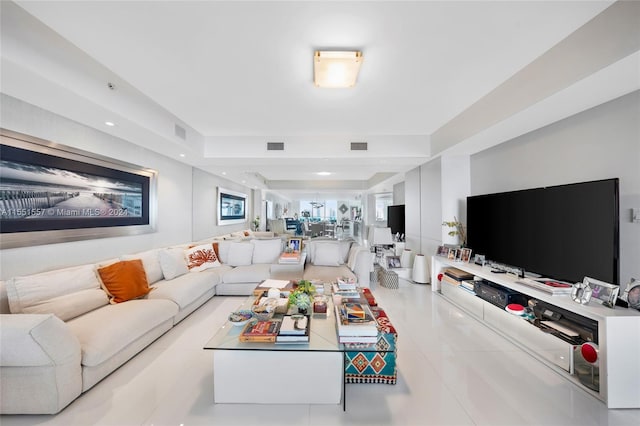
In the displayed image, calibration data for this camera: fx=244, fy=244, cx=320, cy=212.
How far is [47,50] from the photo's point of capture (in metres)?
1.79

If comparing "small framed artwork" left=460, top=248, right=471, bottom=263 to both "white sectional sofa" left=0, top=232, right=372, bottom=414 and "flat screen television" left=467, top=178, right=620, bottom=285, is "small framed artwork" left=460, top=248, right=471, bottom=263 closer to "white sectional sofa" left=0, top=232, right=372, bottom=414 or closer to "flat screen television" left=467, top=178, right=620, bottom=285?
"flat screen television" left=467, top=178, right=620, bottom=285

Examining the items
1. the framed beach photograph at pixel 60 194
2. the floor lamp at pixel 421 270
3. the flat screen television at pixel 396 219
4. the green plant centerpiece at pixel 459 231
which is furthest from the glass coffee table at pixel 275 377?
the flat screen television at pixel 396 219

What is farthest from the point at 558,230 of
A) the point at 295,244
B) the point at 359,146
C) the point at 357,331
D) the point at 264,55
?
the point at 295,244

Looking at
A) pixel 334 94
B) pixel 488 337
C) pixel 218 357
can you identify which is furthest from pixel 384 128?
pixel 218 357

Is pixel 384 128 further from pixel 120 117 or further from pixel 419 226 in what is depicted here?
pixel 120 117

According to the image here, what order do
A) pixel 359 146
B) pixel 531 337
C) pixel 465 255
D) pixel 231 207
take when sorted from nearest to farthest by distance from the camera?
pixel 531 337 < pixel 465 255 < pixel 359 146 < pixel 231 207

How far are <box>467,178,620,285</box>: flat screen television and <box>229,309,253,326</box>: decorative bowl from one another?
2.93 metres

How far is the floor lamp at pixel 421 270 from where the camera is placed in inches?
182

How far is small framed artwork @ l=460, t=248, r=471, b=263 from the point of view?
11.5 ft

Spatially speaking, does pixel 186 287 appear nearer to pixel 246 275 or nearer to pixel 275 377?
pixel 246 275

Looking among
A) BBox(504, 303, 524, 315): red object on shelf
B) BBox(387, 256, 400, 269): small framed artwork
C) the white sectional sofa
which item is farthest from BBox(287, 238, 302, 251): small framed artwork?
BBox(504, 303, 524, 315): red object on shelf

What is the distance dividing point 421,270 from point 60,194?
5.17 meters

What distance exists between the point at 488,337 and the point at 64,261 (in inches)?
179

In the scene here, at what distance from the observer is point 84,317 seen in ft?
7.15
